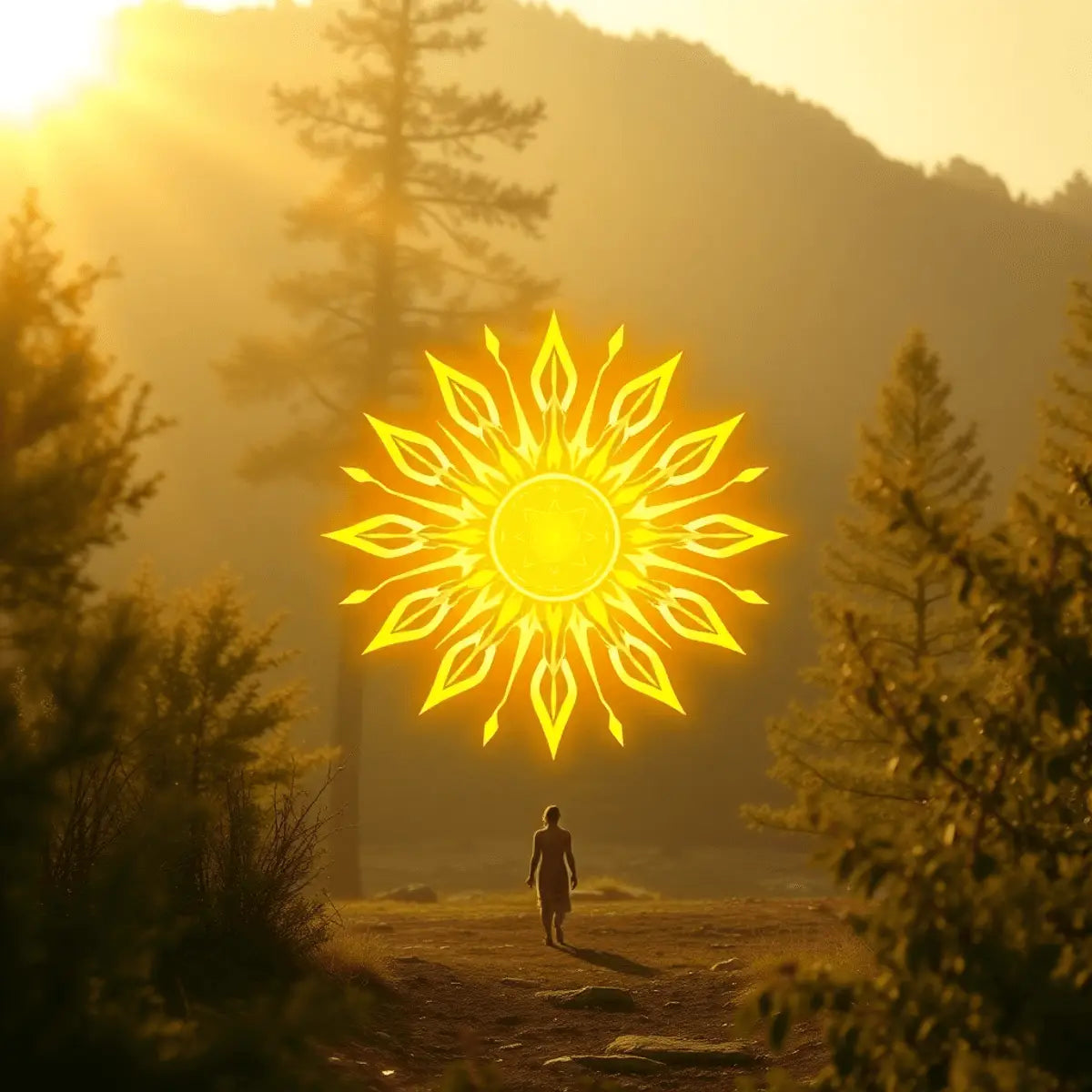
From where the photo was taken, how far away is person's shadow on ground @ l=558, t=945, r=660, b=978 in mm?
13312

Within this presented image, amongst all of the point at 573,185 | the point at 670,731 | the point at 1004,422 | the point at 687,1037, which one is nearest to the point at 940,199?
the point at 573,185

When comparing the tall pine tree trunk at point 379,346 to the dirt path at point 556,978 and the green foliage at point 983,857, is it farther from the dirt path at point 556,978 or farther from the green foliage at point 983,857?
the green foliage at point 983,857

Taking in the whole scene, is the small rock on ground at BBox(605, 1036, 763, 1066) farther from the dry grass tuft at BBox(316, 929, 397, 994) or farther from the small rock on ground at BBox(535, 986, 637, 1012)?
the dry grass tuft at BBox(316, 929, 397, 994)

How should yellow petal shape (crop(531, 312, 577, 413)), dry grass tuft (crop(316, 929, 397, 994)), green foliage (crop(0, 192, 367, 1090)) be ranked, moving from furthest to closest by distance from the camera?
yellow petal shape (crop(531, 312, 577, 413)), dry grass tuft (crop(316, 929, 397, 994)), green foliage (crop(0, 192, 367, 1090))

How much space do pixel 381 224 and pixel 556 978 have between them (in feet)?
62.4

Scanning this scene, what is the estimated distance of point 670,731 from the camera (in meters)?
53.4

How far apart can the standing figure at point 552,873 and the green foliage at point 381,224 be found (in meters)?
14.3

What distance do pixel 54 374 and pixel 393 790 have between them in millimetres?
44865

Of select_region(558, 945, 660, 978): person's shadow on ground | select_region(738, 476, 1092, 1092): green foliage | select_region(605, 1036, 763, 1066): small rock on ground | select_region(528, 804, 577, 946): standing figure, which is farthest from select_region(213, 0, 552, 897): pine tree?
select_region(738, 476, 1092, 1092): green foliage

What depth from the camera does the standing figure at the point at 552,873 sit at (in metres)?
14.9

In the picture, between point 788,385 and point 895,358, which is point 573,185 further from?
point 895,358

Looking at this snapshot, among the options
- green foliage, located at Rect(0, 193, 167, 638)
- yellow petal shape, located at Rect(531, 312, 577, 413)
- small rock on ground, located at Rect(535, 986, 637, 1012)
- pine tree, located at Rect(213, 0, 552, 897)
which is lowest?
small rock on ground, located at Rect(535, 986, 637, 1012)

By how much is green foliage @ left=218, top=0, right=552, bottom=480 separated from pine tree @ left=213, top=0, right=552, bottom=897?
1.0 inches

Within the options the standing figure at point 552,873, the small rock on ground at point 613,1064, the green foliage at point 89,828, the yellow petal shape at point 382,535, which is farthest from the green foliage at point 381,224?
the small rock on ground at point 613,1064
